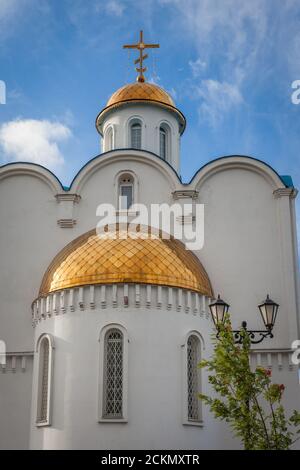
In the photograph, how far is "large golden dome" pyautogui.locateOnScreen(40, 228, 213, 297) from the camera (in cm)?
1275

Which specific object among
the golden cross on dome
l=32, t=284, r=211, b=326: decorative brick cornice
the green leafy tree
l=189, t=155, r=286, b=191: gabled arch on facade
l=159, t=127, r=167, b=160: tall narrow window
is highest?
the golden cross on dome

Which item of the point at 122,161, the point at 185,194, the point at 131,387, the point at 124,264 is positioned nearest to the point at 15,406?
the point at 131,387

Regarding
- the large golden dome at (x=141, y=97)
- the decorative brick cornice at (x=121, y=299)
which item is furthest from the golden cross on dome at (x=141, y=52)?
the decorative brick cornice at (x=121, y=299)

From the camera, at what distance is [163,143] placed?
18.1 meters

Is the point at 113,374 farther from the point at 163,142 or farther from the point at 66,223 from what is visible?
the point at 163,142

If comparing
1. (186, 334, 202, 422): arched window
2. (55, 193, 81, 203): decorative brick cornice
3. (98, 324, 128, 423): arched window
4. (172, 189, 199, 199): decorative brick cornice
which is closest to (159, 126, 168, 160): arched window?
(172, 189, 199, 199): decorative brick cornice

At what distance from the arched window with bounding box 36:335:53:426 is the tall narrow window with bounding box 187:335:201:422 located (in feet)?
8.88

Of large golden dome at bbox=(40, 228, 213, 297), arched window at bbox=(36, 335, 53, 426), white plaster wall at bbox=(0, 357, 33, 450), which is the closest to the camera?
arched window at bbox=(36, 335, 53, 426)

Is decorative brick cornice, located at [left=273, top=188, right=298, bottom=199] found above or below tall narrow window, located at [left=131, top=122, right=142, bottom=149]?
below

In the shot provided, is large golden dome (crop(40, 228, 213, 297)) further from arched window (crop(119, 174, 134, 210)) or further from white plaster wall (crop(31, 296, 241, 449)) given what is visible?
arched window (crop(119, 174, 134, 210))

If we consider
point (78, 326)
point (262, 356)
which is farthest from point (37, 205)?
point (262, 356)

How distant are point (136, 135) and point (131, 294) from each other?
6645 millimetres

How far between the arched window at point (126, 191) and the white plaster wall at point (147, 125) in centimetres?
203
